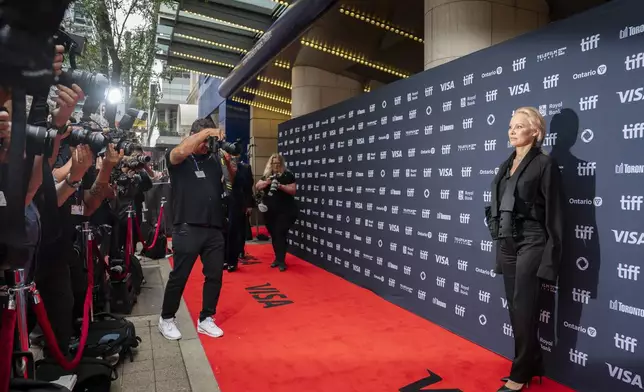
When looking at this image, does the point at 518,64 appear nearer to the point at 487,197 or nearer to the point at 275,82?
the point at 487,197

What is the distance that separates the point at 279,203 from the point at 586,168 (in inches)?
187

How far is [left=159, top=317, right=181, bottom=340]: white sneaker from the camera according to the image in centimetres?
400

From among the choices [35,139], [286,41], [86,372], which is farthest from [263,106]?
[35,139]

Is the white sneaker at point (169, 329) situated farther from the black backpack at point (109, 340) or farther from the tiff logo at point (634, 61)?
the tiff logo at point (634, 61)

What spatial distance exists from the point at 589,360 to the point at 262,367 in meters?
2.32

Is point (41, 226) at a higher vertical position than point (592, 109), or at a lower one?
lower

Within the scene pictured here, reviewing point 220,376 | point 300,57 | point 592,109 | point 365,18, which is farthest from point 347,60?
point 220,376

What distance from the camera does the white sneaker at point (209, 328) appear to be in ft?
13.6

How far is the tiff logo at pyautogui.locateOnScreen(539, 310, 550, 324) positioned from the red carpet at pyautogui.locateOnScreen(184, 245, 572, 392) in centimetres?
43

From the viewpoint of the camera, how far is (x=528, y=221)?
3031 mm

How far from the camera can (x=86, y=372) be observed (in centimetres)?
275

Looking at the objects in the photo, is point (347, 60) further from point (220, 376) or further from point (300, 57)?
point (220, 376)

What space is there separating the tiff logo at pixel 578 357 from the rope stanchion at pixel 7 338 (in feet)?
10.7

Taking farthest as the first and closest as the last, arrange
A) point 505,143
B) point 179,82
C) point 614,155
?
point 179,82 → point 505,143 → point 614,155
